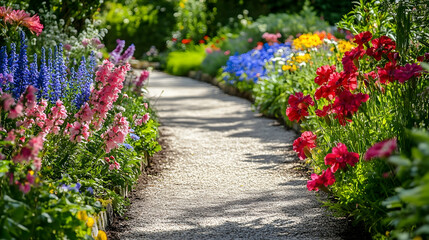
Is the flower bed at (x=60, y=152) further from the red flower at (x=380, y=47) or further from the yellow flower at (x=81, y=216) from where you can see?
the red flower at (x=380, y=47)

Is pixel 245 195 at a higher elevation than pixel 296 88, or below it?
below

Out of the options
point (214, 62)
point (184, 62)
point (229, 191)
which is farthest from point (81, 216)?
point (184, 62)

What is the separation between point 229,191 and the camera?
4.92 m

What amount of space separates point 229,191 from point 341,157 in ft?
4.83

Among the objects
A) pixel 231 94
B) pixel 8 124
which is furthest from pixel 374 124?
pixel 231 94

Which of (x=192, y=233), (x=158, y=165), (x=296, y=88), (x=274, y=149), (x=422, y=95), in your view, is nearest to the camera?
(x=422, y=95)

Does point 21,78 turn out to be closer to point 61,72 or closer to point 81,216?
point 61,72

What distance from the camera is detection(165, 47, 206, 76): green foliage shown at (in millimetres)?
15875

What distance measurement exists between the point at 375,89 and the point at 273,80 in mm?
4321

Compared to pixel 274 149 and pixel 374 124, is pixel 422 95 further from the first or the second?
pixel 274 149

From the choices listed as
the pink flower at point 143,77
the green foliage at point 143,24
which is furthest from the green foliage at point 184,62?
the pink flower at point 143,77

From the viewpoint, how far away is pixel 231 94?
37.6 ft

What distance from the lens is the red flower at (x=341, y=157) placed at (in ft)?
11.9

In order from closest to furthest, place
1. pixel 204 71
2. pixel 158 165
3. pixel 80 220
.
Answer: pixel 80 220
pixel 158 165
pixel 204 71
